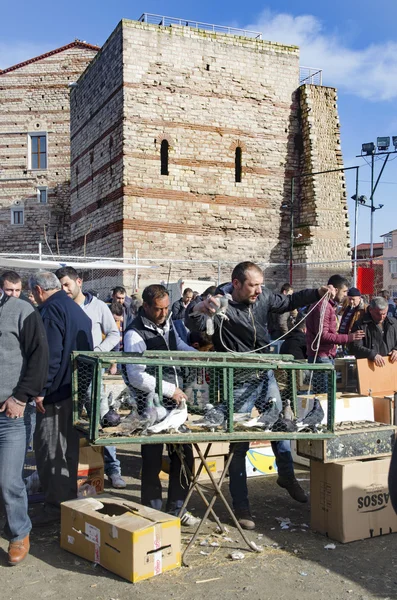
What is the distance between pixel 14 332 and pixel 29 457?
7.06 feet

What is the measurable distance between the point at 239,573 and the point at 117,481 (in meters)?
2.10

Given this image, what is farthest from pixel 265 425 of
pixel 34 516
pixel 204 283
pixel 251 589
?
pixel 204 283

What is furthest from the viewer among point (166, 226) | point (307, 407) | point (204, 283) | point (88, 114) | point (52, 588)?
point (88, 114)

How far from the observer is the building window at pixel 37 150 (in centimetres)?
2881

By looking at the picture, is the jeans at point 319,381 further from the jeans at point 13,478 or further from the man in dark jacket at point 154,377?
the jeans at point 13,478

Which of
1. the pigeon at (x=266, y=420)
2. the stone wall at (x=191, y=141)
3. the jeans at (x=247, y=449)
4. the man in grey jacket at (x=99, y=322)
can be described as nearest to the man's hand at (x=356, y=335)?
the jeans at (x=247, y=449)

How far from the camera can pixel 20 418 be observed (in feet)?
13.4

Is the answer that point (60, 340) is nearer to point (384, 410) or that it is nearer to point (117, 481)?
point (117, 481)

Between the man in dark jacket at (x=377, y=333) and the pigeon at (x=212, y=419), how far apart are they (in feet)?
11.6

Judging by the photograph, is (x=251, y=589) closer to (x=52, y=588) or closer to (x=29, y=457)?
(x=52, y=588)

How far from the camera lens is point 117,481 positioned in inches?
227

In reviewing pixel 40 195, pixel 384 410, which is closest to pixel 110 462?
pixel 384 410

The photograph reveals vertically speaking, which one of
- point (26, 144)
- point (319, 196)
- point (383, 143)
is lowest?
point (319, 196)

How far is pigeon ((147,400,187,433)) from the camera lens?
12.7 ft
